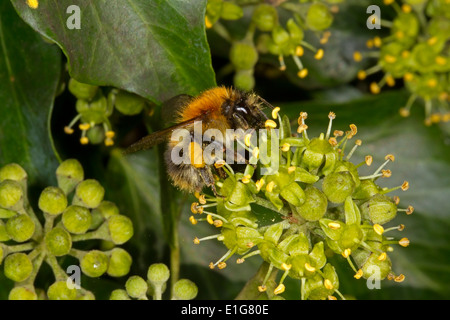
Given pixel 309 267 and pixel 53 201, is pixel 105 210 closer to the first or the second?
pixel 53 201

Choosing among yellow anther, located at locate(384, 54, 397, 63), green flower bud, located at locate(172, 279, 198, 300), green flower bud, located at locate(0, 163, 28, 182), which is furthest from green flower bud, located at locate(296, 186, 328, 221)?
yellow anther, located at locate(384, 54, 397, 63)

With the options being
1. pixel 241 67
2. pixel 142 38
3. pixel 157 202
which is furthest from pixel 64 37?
pixel 157 202

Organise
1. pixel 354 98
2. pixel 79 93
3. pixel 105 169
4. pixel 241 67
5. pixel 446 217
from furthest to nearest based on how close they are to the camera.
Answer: pixel 354 98, pixel 446 217, pixel 105 169, pixel 241 67, pixel 79 93

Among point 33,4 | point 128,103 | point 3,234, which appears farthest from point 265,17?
point 3,234

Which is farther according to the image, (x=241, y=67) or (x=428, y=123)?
(x=428, y=123)

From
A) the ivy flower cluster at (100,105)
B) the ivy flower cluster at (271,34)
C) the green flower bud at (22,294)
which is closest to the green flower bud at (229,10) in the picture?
the ivy flower cluster at (271,34)

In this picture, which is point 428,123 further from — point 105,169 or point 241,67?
point 105,169

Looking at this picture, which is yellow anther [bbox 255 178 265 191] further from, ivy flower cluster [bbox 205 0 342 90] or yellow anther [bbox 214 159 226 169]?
ivy flower cluster [bbox 205 0 342 90]

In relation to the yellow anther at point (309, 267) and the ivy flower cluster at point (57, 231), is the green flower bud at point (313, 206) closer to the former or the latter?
the yellow anther at point (309, 267)
